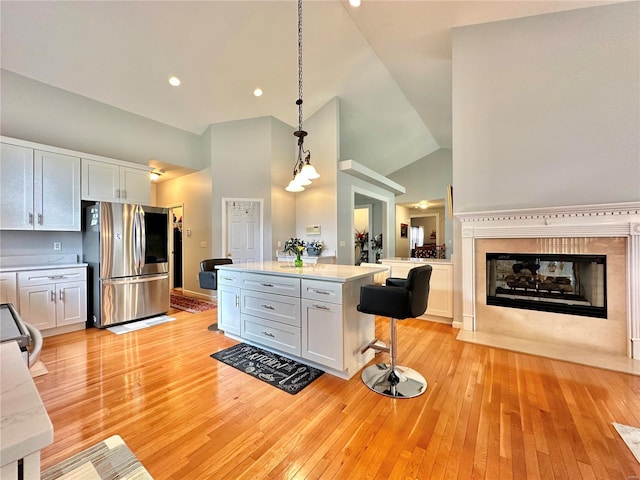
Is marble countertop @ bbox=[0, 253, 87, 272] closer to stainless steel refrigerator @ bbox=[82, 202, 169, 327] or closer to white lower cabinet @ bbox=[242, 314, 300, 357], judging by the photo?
stainless steel refrigerator @ bbox=[82, 202, 169, 327]

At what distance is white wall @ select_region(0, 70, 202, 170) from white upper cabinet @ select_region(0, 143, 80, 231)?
0.53m

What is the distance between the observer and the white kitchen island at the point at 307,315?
239cm

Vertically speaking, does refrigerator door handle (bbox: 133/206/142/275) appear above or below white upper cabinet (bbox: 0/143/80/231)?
below

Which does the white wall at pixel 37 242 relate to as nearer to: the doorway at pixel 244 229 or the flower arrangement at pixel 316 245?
the doorway at pixel 244 229

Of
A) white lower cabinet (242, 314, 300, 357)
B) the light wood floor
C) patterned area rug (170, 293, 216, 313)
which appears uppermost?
white lower cabinet (242, 314, 300, 357)

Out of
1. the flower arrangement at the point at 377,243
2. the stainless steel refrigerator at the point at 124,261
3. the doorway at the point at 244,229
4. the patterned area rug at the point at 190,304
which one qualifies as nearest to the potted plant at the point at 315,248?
the doorway at the point at 244,229

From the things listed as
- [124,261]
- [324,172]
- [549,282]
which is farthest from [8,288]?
[549,282]

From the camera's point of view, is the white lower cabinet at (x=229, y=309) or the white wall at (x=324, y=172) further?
the white wall at (x=324, y=172)

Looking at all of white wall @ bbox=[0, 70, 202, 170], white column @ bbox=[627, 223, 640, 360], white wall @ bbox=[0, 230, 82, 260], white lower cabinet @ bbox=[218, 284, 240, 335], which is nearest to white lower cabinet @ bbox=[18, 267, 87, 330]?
white wall @ bbox=[0, 230, 82, 260]

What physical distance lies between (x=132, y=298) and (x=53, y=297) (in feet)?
2.86

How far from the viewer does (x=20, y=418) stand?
1.68ft

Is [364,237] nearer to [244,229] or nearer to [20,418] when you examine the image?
[244,229]

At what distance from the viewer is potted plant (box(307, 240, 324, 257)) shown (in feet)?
18.5

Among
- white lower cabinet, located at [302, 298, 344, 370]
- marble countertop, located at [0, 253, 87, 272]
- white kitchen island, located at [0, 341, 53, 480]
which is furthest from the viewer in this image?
marble countertop, located at [0, 253, 87, 272]
